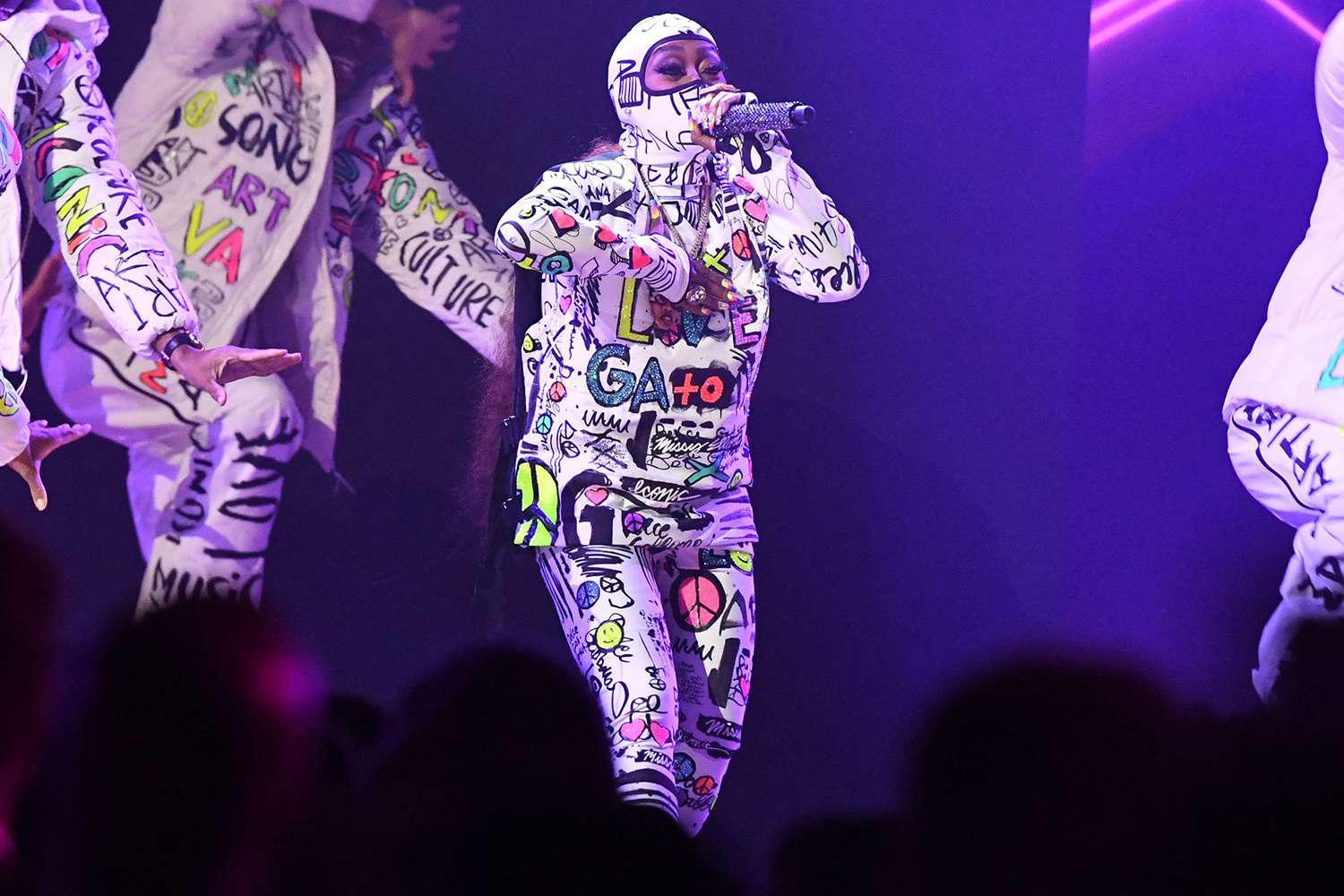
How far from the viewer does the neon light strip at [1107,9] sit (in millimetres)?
3393

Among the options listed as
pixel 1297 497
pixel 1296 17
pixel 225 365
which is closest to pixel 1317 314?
pixel 1297 497

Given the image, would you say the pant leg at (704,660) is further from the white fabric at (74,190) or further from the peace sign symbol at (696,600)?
the white fabric at (74,190)

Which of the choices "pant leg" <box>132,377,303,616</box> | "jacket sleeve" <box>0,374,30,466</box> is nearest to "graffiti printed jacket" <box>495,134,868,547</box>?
"pant leg" <box>132,377,303,616</box>

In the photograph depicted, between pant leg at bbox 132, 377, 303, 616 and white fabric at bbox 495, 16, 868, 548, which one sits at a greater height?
white fabric at bbox 495, 16, 868, 548

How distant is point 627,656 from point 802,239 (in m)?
0.86

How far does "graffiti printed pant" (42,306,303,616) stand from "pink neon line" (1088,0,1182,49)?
1.91 metres

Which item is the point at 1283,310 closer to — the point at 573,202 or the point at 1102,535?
the point at 1102,535

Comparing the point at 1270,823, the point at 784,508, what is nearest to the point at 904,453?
the point at 784,508

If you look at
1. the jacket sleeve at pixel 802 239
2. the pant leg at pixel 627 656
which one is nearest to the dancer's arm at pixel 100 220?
the pant leg at pixel 627 656

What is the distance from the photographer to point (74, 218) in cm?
290

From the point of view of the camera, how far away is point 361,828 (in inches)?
67.9

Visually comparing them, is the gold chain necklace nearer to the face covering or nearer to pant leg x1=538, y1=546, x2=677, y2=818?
the face covering

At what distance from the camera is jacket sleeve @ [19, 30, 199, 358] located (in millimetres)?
2801

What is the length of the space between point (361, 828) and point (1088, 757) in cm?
80
